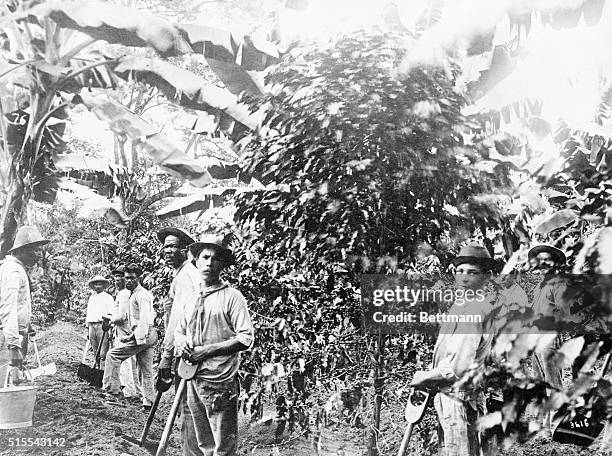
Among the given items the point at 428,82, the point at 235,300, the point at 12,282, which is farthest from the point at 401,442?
the point at 12,282

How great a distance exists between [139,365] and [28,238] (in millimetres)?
1091

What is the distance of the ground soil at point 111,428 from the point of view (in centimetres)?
337

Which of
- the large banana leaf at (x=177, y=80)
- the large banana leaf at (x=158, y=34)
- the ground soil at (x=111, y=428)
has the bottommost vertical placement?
the ground soil at (x=111, y=428)

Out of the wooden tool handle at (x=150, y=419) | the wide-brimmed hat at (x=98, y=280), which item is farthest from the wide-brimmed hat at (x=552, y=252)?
the wide-brimmed hat at (x=98, y=280)

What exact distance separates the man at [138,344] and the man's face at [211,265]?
2.00ft

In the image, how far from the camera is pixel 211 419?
11.6 ft

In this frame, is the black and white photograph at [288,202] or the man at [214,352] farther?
the man at [214,352]

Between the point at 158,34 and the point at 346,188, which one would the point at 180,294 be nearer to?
the point at 346,188

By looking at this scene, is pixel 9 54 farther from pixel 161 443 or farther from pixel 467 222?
pixel 467 222

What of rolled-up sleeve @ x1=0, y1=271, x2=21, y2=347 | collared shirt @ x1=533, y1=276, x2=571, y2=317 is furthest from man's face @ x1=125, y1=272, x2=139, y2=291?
collared shirt @ x1=533, y1=276, x2=571, y2=317

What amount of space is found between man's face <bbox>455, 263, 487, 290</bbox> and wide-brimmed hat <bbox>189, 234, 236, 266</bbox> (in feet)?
4.22

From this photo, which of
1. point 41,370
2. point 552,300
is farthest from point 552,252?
point 41,370

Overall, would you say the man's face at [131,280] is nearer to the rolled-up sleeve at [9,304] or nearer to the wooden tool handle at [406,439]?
the rolled-up sleeve at [9,304]

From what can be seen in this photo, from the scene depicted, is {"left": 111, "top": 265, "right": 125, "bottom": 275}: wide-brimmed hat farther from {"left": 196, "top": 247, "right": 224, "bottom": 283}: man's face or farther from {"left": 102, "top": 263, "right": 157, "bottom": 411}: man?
{"left": 196, "top": 247, "right": 224, "bottom": 283}: man's face
